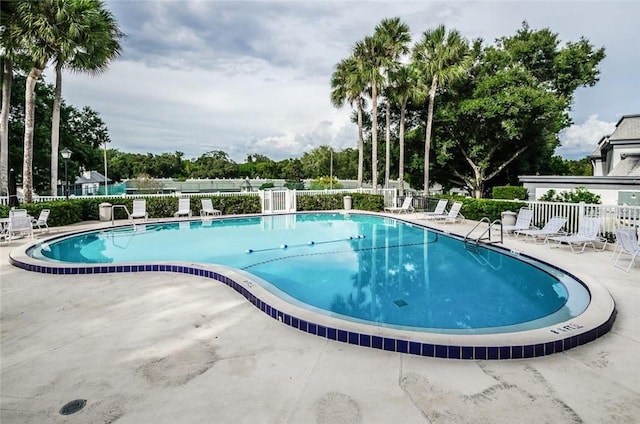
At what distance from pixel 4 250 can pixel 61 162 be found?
1485cm

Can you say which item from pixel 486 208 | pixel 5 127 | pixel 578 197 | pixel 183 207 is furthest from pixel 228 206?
pixel 578 197

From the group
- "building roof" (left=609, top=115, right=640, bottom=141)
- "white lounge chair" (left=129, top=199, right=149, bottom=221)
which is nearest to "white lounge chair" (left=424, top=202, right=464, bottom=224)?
"white lounge chair" (left=129, top=199, right=149, bottom=221)

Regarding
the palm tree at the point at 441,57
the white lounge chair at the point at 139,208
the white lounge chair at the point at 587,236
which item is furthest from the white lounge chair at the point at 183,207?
the white lounge chair at the point at 587,236

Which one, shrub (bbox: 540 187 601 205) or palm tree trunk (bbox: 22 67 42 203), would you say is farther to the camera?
palm tree trunk (bbox: 22 67 42 203)

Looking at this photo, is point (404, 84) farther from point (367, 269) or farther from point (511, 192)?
point (367, 269)

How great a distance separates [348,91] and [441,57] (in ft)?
17.4

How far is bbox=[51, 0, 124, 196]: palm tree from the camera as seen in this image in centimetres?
1149

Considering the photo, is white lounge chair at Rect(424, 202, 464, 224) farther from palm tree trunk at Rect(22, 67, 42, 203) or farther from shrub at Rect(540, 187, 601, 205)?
palm tree trunk at Rect(22, 67, 42, 203)

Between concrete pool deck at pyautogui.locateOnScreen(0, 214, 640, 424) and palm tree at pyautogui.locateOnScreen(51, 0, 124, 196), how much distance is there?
35.4 ft

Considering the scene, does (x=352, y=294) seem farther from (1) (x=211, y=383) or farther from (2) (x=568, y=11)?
(2) (x=568, y=11)

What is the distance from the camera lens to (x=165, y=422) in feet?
7.71

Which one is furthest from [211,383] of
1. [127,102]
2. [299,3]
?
[127,102]

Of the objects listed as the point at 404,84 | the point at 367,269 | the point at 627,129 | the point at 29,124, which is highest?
the point at 404,84

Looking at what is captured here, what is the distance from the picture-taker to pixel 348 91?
20875 mm
